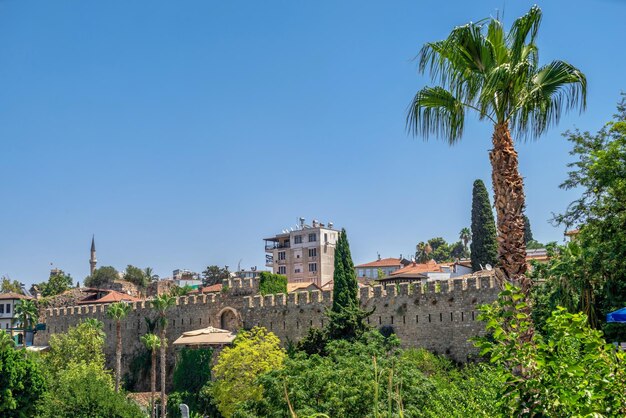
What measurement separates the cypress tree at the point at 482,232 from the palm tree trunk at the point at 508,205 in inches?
1623

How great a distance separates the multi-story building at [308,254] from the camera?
87.0m

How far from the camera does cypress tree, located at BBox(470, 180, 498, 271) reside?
173 feet

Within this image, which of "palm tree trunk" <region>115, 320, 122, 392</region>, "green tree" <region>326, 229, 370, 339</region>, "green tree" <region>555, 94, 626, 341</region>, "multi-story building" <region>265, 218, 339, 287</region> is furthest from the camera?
"multi-story building" <region>265, 218, 339, 287</region>

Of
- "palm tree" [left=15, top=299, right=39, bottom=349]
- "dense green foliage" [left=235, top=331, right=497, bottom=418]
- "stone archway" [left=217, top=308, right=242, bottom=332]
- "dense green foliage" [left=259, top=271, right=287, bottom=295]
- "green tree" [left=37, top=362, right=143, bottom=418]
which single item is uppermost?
"dense green foliage" [left=259, top=271, right=287, bottom=295]

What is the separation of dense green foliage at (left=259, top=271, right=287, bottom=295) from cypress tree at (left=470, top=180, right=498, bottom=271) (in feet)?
47.2

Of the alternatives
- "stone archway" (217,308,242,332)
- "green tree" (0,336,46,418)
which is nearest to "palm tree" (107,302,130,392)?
"green tree" (0,336,46,418)

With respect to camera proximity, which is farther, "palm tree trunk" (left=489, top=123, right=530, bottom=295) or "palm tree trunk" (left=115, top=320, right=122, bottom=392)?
"palm tree trunk" (left=115, top=320, right=122, bottom=392)

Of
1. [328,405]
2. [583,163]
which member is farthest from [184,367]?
[583,163]

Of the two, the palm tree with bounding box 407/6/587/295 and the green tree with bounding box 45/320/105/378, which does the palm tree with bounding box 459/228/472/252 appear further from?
the palm tree with bounding box 407/6/587/295

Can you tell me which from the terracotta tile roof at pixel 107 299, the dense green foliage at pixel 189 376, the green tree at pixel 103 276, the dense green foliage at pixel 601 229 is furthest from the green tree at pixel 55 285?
the dense green foliage at pixel 601 229

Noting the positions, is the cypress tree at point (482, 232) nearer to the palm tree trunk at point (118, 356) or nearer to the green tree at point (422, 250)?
the palm tree trunk at point (118, 356)

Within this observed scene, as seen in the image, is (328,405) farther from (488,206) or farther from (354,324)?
(488,206)

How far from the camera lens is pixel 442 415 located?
16328 millimetres

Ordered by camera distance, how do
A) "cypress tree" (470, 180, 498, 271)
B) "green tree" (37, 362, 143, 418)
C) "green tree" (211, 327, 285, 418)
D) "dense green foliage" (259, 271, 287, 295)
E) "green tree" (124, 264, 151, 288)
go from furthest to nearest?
"green tree" (124, 264, 151, 288) → "cypress tree" (470, 180, 498, 271) → "dense green foliage" (259, 271, 287, 295) → "green tree" (37, 362, 143, 418) → "green tree" (211, 327, 285, 418)
